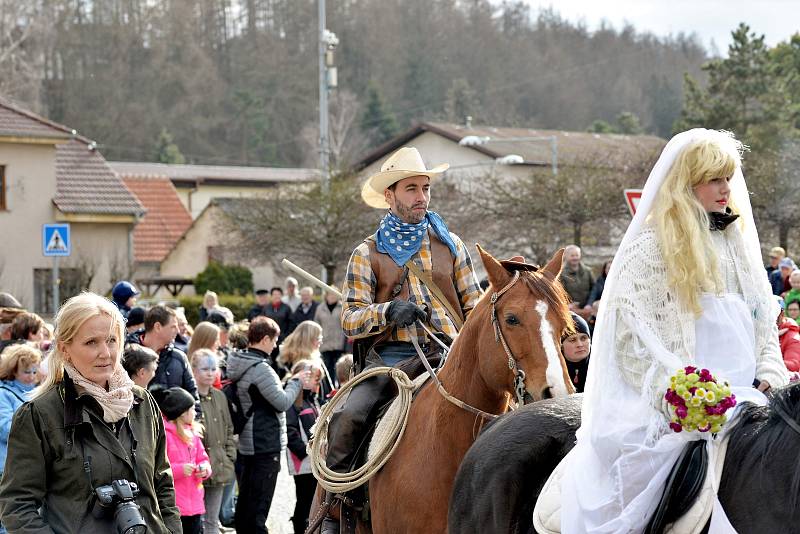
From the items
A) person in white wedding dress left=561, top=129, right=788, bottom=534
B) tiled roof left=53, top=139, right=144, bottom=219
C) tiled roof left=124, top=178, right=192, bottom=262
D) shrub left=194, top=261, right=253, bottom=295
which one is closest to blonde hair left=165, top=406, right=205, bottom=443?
person in white wedding dress left=561, top=129, right=788, bottom=534

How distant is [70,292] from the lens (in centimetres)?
3303

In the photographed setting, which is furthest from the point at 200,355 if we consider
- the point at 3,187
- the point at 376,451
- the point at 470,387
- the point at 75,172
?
the point at 75,172

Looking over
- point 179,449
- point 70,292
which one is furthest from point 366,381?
point 70,292

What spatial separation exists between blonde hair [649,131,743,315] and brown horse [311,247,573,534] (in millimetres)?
1478

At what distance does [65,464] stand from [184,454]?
3933mm

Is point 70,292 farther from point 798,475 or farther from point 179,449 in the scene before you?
point 798,475

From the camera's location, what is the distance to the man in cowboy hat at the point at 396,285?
6.79 meters

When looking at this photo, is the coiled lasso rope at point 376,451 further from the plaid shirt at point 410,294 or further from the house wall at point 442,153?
the house wall at point 442,153

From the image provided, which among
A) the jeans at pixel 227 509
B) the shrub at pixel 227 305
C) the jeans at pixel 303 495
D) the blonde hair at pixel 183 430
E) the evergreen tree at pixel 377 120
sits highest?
the evergreen tree at pixel 377 120

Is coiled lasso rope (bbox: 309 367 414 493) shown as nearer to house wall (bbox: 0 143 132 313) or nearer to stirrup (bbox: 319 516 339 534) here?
stirrup (bbox: 319 516 339 534)

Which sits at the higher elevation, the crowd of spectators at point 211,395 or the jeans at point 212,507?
the crowd of spectators at point 211,395

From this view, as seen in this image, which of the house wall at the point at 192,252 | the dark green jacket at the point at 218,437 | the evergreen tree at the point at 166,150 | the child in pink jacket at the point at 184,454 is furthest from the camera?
the evergreen tree at the point at 166,150

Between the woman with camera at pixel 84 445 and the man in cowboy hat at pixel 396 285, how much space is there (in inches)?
85.5

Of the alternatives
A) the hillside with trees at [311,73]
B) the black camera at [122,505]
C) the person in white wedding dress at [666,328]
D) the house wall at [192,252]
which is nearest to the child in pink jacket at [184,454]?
the black camera at [122,505]
